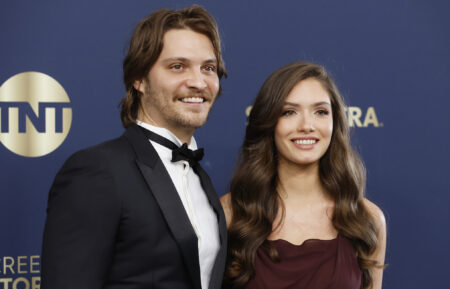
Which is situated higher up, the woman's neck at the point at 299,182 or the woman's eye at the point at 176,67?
the woman's eye at the point at 176,67

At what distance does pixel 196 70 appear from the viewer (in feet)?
5.20

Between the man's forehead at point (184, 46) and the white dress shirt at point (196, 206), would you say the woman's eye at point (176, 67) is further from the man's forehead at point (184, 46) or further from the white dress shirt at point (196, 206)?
the white dress shirt at point (196, 206)

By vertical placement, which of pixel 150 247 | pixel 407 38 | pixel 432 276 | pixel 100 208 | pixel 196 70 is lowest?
pixel 432 276

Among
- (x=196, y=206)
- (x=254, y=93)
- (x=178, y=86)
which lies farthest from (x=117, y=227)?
(x=254, y=93)

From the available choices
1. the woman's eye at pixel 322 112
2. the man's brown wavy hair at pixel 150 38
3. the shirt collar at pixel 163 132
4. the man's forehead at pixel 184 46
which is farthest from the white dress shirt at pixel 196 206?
the woman's eye at pixel 322 112

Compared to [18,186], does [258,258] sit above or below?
below

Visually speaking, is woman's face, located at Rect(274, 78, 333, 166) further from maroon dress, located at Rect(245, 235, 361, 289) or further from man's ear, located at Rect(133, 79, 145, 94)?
man's ear, located at Rect(133, 79, 145, 94)

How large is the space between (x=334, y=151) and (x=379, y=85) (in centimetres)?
69

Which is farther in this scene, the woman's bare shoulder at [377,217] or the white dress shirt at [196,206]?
the woman's bare shoulder at [377,217]

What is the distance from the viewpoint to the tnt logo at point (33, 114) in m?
2.11

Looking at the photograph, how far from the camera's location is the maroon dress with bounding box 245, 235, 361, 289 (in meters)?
1.75

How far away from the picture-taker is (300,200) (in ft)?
6.44

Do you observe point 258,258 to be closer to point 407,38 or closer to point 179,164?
point 179,164

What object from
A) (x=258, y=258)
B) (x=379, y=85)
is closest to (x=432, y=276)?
(x=379, y=85)
